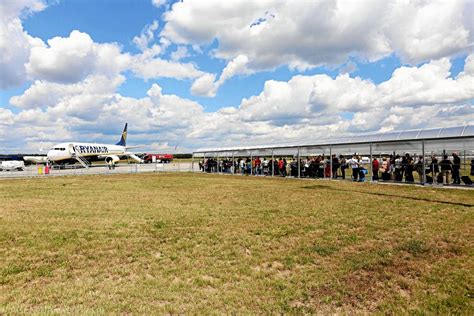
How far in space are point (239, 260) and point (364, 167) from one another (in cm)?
1827

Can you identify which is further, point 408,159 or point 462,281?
point 408,159

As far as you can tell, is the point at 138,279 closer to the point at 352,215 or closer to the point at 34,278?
the point at 34,278

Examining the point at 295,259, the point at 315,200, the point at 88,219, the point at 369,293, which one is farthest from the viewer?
the point at 315,200

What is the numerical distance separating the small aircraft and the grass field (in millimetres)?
30096

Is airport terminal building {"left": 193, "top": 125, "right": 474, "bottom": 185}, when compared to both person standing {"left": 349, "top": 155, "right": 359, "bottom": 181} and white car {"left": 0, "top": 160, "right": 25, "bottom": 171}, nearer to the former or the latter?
person standing {"left": 349, "top": 155, "right": 359, "bottom": 181}

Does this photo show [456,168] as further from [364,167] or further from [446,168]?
[364,167]

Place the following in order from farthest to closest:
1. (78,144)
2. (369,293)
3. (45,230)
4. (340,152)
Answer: (78,144), (340,152), (45,230), (369,293)

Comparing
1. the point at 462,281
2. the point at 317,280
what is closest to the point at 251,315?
the point at 317,280

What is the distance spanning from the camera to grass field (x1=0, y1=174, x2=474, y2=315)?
13.5 ft

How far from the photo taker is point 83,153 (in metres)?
45.4

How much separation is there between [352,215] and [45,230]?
7733 mm

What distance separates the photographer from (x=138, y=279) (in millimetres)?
4836

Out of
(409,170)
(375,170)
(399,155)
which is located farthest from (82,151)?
(409,170)

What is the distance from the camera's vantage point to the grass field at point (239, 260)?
4.12 metres
